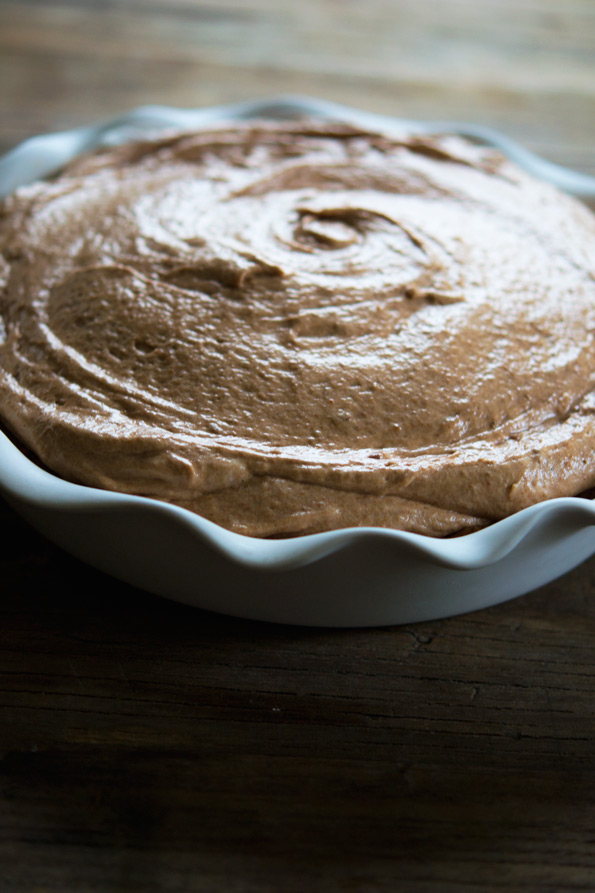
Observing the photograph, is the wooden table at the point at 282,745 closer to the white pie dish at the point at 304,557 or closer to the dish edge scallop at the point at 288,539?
the white pie dish at the point at 304,557

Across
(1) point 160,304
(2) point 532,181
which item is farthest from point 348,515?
(2) point 532,181

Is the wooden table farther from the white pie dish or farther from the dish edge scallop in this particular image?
the dish edge scallop

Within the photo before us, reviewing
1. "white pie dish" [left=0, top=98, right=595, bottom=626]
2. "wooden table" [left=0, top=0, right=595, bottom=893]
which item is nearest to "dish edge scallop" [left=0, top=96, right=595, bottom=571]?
"white pie dish" [left=0, top=98, right=595, bottom=626]

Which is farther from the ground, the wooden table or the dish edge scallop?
the dish edge scallop

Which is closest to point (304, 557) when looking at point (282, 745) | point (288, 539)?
point (288, 539)

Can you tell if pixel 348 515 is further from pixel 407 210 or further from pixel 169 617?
pixel 407 210

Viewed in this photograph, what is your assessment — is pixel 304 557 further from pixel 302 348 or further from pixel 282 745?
pixel 302 348

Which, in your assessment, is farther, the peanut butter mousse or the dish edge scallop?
the peanut butter mousse
